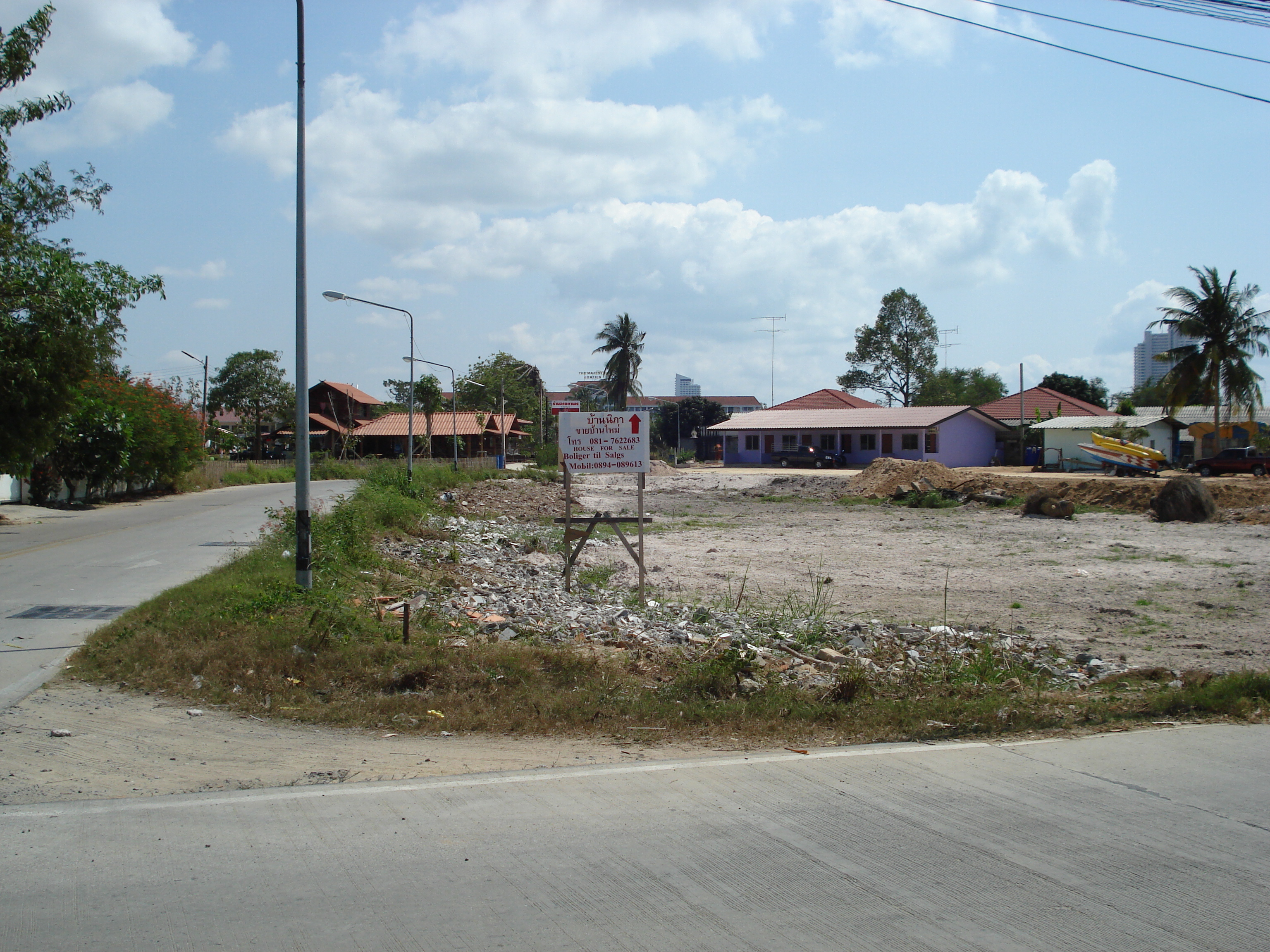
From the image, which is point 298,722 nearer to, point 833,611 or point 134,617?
point 134,617

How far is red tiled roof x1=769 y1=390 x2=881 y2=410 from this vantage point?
79.9m

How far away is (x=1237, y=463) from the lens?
141 feet

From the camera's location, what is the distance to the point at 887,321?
8850 centimetres

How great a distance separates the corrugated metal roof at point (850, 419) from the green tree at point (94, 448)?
4730 cm

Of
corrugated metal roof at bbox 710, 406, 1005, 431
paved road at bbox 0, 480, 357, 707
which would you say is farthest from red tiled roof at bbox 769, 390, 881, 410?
paved road at bbox 0, 480, 357, 707

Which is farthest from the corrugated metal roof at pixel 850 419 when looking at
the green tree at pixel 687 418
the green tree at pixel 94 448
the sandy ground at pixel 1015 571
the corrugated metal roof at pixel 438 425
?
the green tree at pixel 94 448

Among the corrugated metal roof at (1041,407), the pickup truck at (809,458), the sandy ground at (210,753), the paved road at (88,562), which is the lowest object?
the sandy ground at (210,753)

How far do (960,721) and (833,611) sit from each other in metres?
6.59

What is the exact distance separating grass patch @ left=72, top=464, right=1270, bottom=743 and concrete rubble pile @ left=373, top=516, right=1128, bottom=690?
11 cm

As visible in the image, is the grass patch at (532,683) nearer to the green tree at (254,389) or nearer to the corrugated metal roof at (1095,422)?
the corrugated metal roof at (1095,422)

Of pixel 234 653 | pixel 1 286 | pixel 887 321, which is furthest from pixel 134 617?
pixel 887 321

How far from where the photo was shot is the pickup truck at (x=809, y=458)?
2579 inches

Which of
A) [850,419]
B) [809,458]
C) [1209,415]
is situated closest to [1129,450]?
[1209,415]

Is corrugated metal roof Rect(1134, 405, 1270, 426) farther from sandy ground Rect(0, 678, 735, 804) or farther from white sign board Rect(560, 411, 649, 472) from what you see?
sandy ground Rect(0, 678, 735, 804)
